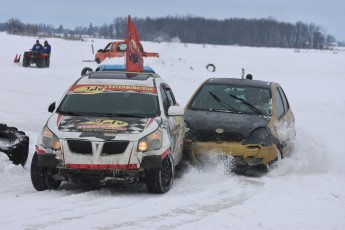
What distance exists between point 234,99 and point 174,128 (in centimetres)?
242

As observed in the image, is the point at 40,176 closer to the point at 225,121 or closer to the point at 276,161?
the point at 225,121

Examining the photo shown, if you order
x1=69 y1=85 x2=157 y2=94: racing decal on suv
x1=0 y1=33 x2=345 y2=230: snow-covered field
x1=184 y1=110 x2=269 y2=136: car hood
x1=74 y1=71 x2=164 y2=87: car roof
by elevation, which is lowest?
x1=0 y1=33 x2=345 y2=230: snow-covered field

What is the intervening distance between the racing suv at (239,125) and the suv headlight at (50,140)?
262 cm

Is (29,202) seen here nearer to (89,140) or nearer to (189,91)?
Answer: (89,140)

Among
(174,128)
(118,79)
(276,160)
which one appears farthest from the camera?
(276,160)

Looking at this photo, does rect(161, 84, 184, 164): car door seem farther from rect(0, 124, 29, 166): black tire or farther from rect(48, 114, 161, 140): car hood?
rect(0, 124, 29, 166): black tire

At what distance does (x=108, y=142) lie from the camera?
24.0 feet

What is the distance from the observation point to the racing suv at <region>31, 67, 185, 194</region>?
7352 millimetres

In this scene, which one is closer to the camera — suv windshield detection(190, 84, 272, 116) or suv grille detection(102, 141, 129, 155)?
suv grille detection(102, 141, 129, 155)

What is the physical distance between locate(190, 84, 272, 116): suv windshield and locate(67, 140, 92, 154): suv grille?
368cm

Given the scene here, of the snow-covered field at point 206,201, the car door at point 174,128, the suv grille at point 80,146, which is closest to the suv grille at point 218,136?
the car door at point 174,128

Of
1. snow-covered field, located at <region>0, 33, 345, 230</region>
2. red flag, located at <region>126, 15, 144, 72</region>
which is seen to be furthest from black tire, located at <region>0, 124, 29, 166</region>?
red flag, located at <region>126, 15, 144, 72</region>

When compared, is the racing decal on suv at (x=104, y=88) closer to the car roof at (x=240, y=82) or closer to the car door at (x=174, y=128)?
the car door at (x=174, y=128)

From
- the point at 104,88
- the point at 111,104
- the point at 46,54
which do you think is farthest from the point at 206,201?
the point at 46,54
